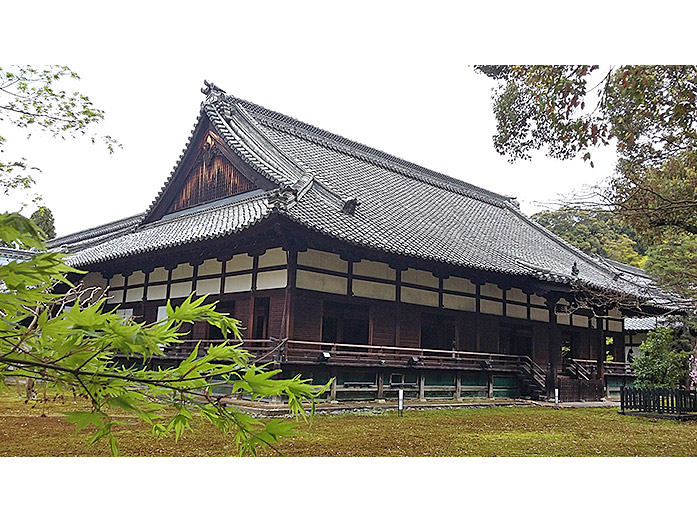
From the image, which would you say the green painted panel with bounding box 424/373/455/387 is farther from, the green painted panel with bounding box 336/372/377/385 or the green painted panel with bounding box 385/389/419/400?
the green painted panel with bounding box 336/372/377/385

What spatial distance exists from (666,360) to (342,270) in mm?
5479

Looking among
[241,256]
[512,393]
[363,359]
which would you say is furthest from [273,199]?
[512,393]

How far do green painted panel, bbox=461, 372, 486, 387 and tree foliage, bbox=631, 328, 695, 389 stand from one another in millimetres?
3134

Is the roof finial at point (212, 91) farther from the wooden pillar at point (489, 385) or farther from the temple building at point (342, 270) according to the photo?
the wooden pillar at point (489, 385)

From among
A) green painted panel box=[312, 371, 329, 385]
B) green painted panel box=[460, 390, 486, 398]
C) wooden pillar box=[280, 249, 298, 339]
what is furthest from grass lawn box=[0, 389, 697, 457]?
wooden pillar box=[280, 249, 298, 339]

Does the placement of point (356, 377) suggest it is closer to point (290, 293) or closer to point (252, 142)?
point (290, 293)

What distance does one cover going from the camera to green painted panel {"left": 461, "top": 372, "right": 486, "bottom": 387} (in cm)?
712

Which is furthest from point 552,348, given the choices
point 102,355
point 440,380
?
point 102,355

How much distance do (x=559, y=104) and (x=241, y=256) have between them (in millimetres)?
3781

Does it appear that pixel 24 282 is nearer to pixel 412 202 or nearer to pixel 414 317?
pixel 414 317

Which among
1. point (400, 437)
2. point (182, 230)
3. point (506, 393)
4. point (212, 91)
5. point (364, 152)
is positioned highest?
point (212, 91)

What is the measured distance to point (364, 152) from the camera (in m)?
9.99

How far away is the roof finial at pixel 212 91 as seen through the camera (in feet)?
26.8

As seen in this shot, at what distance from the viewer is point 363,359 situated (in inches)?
239
